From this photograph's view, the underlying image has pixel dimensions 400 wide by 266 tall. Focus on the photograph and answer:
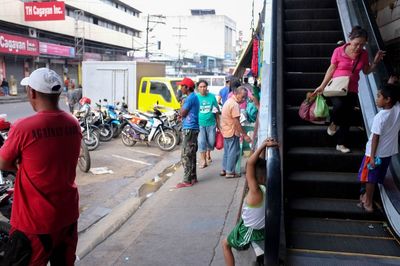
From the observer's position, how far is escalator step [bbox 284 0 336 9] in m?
7.72

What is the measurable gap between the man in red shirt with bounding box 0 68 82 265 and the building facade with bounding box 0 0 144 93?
2821 cm

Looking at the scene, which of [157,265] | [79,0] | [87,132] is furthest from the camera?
[79,0]

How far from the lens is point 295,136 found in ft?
16.9

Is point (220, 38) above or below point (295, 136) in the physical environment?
above

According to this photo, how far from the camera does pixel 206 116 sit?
797 cm

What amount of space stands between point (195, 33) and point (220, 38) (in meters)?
6.02

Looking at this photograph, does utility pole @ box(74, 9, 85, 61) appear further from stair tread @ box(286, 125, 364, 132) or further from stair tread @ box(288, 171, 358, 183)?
stair tread @ box(288, 171, 358, 183)

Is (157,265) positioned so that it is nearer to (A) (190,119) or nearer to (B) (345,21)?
(A) (190,119)

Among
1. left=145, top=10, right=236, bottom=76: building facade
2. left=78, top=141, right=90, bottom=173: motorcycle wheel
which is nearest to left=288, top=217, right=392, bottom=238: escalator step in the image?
left=78, top=141, right=90, bottom=173: motorcycle wheel

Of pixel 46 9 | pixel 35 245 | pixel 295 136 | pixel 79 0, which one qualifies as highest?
pixel 79 0

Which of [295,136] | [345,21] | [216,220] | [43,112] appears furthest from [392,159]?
[43,112]

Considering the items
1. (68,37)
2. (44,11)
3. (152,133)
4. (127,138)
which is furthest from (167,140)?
(68,37)

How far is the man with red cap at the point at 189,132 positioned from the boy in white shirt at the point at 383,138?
131 inches

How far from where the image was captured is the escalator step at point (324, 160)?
472 centimetres
